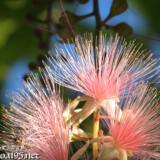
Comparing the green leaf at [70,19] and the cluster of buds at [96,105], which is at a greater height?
the green leaf at [70,19]

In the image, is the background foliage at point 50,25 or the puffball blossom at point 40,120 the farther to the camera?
the background foliage at point 50,25

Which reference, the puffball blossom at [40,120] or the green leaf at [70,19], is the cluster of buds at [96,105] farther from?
the green leaf at [70,19]

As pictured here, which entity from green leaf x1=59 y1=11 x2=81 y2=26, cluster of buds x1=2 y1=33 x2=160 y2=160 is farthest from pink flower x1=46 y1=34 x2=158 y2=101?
green leaf x1=59 y1=11 x2=81 y2=26

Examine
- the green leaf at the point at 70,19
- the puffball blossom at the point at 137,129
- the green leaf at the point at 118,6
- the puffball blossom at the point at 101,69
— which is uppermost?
the green leaf at the point at 118,6

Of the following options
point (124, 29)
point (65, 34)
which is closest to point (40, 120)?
point (65, 34)

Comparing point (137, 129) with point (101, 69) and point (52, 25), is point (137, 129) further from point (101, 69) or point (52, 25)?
point (52, 25)

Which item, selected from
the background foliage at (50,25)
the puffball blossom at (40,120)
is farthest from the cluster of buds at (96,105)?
the background foliage at (50,25)
